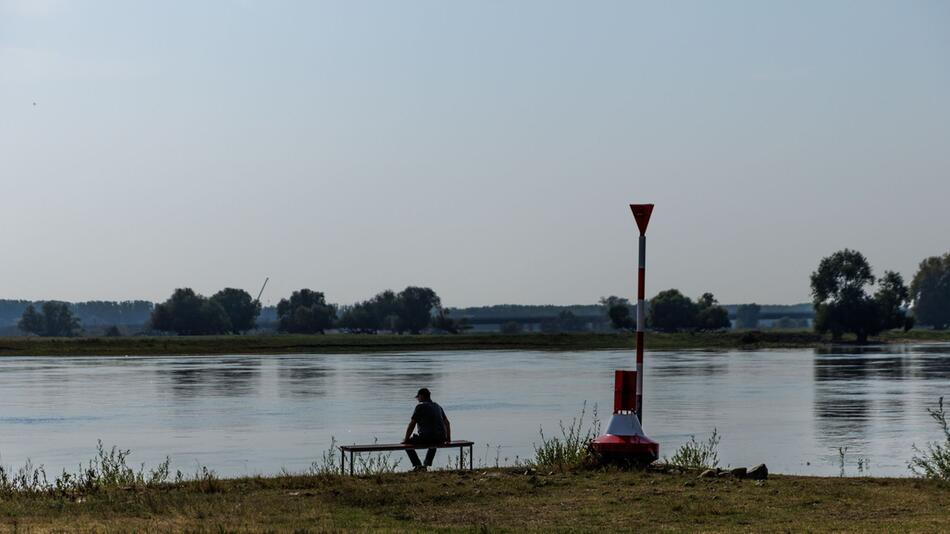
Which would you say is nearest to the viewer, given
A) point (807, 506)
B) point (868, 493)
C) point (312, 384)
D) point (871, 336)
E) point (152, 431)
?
point (807, 506)

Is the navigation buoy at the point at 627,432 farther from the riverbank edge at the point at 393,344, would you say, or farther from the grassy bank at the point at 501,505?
the riverbank edge at the point at 393,344

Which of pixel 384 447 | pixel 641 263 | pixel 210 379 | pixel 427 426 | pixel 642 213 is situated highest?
pixel 642 213

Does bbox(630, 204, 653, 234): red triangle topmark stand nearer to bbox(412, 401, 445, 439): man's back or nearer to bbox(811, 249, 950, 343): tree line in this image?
bbox(412, 401, 445, 439): man's back

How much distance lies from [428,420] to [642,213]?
187 inches

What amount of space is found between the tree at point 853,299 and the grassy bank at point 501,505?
14897 centimetres

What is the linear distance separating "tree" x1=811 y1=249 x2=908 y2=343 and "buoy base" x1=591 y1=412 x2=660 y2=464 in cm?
14826

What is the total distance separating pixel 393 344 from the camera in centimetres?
14500

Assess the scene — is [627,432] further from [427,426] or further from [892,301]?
[892,301]

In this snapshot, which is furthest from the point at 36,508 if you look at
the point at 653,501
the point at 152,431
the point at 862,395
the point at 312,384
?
the point at 312,384

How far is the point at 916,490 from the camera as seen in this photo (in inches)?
661

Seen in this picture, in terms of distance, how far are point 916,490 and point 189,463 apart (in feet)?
45.7

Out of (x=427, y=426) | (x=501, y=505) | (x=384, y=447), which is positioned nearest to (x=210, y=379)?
(x=427, y=426)

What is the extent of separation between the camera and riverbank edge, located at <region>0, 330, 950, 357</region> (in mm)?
120938

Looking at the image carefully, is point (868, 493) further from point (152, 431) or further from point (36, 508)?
point (152, 431)
